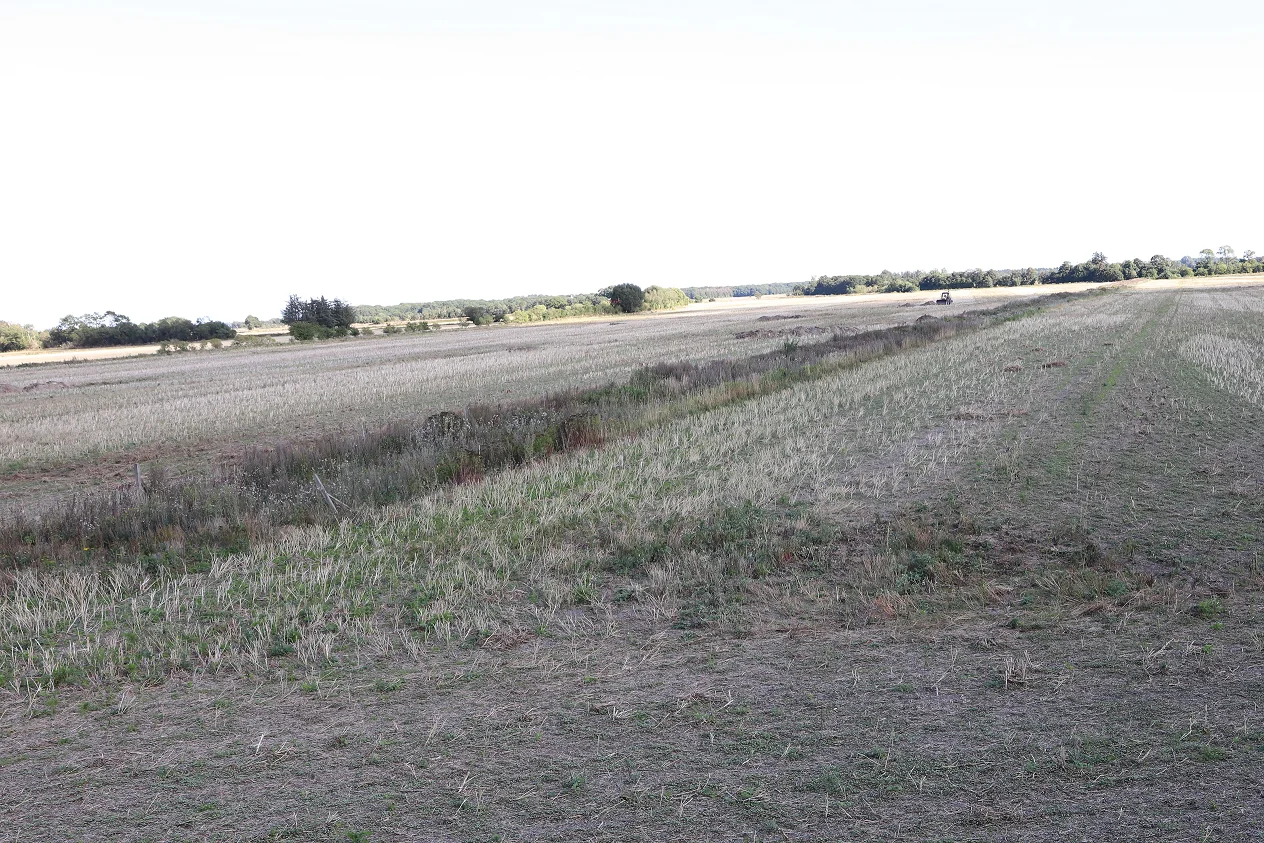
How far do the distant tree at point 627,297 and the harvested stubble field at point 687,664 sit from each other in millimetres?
108460

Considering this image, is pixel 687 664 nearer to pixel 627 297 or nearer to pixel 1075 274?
pixel 627 297

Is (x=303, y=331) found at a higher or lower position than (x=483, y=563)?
higher

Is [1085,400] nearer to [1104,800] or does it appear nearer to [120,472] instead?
[1104,800]

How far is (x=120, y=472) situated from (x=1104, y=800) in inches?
670

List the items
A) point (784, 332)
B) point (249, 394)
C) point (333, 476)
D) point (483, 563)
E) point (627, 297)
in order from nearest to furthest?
1. point (483, 563)
2. point (333, 476)
3. point (249, 394)
4. point (784, 332)
5. point (627, 297)

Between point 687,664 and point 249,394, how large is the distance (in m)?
27.5

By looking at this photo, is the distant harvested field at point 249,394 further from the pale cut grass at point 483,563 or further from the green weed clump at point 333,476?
the pale cut grass at point 483,563

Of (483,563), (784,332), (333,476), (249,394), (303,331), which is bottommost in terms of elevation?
(483,563)

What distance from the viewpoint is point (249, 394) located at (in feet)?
97.4

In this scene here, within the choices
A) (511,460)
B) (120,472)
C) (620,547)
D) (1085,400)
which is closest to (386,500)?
(511,460)

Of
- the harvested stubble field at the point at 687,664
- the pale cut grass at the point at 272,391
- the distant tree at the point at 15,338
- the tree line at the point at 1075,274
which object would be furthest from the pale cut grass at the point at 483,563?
the tree line at the point at 1075,274

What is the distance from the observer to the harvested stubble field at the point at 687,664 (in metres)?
4.33

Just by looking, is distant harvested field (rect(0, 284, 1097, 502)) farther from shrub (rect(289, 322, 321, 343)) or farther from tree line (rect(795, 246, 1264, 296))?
tree line (rect(795, 246, 1264, 296))

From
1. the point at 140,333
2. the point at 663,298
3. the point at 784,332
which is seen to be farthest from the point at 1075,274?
the point at 140,333
